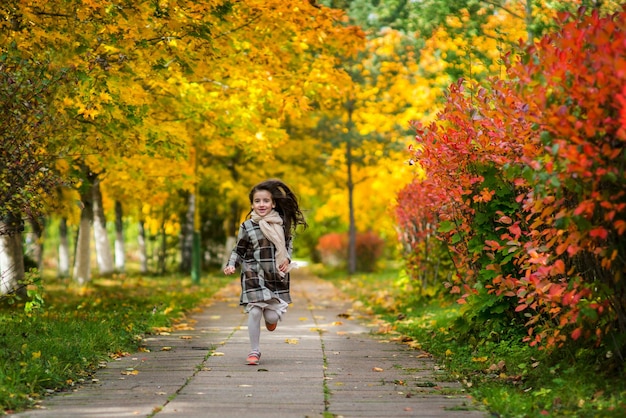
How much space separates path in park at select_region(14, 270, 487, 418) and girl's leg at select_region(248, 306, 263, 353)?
208 mm

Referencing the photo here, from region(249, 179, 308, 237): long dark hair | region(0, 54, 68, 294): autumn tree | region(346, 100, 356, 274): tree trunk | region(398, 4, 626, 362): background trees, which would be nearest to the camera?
region(398, 4, 626, 362): background trees

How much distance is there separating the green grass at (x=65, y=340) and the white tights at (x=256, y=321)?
140 cm

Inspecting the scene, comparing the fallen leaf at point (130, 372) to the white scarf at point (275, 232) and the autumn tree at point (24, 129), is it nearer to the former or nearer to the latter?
the autumn tree at point (24, 129)

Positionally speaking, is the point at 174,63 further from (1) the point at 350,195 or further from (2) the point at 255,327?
(1) the point at 350,195

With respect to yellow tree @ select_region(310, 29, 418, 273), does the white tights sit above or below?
below

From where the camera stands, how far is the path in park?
5883 millimetres

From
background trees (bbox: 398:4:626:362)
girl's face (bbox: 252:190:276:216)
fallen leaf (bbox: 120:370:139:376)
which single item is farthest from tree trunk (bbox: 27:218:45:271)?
background trees (bbox: 398:4:626:362)

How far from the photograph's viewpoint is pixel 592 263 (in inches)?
233

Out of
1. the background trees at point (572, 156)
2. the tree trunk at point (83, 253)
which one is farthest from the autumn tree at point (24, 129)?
the tree trunk at point (83, 253)

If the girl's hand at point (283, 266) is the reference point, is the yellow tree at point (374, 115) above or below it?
above

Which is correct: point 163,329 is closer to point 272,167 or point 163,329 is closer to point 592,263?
point 592,263

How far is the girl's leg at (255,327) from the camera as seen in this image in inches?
325

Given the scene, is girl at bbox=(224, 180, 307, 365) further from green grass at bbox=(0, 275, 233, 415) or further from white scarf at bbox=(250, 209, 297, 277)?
green grass at bbox=(0, 275, 233, 415)

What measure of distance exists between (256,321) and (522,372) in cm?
265
